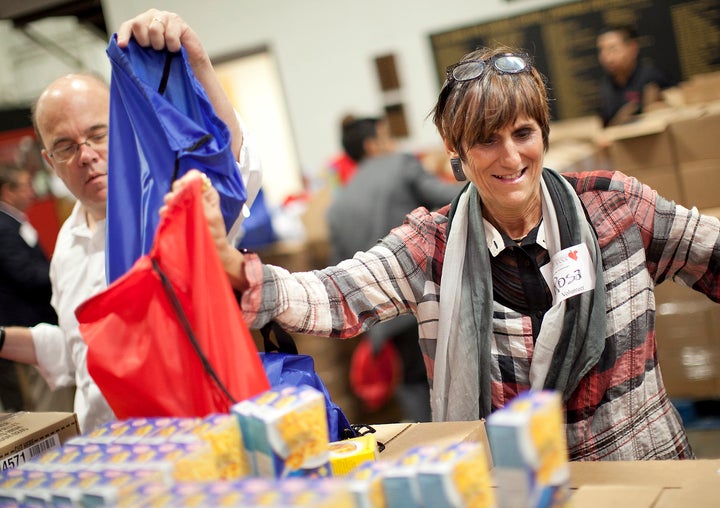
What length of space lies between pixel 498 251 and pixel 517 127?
0.30 m

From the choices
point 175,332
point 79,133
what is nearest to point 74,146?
point 79,133

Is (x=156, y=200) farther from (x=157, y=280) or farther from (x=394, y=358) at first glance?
(x=394, y=358)

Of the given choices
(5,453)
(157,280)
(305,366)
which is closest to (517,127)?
(305,366)

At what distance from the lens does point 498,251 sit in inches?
78.7

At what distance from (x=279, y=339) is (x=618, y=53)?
4331 millimetres

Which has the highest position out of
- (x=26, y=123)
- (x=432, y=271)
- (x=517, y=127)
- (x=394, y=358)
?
(x=26, y=123)

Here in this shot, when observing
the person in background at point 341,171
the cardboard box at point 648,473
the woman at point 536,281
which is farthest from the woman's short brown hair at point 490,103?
the person in background at point 341,171

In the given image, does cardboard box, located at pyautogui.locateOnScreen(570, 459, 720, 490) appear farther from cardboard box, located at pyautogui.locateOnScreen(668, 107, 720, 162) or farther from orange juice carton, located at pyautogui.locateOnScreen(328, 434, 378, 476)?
cardboard box, located at pyautogui.locateOnScreen(668, 107, 720, 162)

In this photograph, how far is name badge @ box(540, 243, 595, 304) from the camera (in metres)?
1.90

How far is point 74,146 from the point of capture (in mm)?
2309

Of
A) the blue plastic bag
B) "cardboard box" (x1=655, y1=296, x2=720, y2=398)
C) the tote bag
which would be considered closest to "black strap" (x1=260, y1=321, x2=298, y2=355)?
the blue plastic bag

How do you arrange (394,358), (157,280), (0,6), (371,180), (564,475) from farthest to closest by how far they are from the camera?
(394,358)
(371,180)
(0,6)
(157,280)
(564,475)

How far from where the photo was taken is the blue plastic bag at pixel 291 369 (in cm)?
179

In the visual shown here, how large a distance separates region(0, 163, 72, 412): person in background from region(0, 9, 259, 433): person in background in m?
0.94
